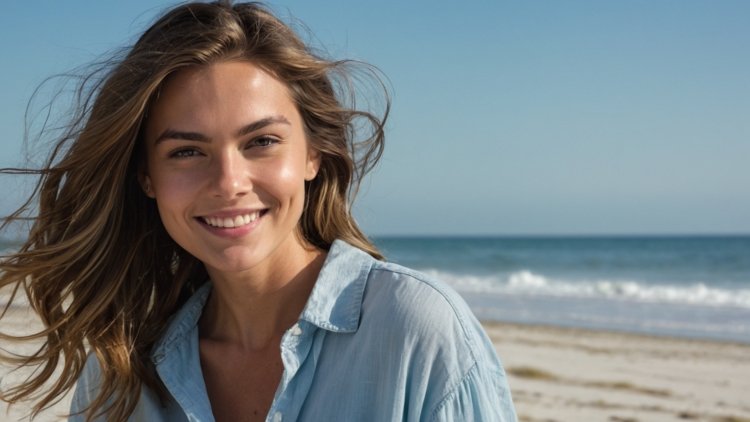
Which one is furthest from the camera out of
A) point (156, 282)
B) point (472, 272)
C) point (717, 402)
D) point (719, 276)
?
point (472, 272)

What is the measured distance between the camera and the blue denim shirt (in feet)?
7.69

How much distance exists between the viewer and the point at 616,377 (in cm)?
881

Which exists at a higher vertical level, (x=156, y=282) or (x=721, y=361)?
(x=156, y=282)

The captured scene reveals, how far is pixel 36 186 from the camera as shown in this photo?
311 cm

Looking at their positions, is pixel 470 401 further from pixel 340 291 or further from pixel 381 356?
pixel 340 291

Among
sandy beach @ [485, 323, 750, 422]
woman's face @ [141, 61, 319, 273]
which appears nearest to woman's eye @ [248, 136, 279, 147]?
woman's face @ [141, 61, 319, 273]

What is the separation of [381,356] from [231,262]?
592 millimetres

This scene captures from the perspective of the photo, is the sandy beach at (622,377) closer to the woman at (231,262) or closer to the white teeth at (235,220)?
the woman at (231,262)

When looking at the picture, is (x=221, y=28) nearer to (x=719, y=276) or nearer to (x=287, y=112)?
(x=287, y=112)

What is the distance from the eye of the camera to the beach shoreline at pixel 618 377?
281 inches

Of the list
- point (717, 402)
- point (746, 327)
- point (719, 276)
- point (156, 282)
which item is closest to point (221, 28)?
point (156, 282)

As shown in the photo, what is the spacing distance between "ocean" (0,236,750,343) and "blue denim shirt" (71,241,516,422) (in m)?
1.18

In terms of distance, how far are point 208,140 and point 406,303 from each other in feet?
2.39

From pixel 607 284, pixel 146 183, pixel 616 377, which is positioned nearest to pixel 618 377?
pixel 616 377
